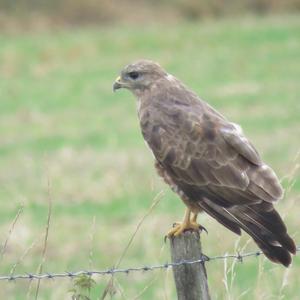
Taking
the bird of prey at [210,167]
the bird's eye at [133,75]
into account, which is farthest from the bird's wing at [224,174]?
the bird's eye at [133,75]

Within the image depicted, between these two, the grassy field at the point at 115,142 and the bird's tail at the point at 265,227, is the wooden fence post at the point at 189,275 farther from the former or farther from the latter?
the grassy field at the point at 115,142

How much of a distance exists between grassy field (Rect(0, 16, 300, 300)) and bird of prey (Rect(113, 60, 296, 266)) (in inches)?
10.2

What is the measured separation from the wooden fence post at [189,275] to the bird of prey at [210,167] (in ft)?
0.57

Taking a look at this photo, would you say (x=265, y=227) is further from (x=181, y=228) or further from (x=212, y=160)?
(x=212, y=160)

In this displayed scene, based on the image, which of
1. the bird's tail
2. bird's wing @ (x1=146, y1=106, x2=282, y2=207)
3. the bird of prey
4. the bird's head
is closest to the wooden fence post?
the bird of prey

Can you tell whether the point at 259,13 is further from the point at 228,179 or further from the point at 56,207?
the point at 228,179

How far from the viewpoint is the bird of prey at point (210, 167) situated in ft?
20.0

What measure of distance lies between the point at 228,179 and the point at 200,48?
82.7 ft

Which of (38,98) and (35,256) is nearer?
(35,256)

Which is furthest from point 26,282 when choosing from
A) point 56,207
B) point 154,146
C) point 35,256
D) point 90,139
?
point 90,139

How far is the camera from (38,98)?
78.7 feet

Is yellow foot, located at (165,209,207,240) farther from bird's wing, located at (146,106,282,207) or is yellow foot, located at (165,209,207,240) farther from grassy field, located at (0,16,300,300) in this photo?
grassy field, located at (0,16,300,300)

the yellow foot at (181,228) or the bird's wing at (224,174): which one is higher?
the bird's wing at (224,174)

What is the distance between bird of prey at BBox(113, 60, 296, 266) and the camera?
610 cm
